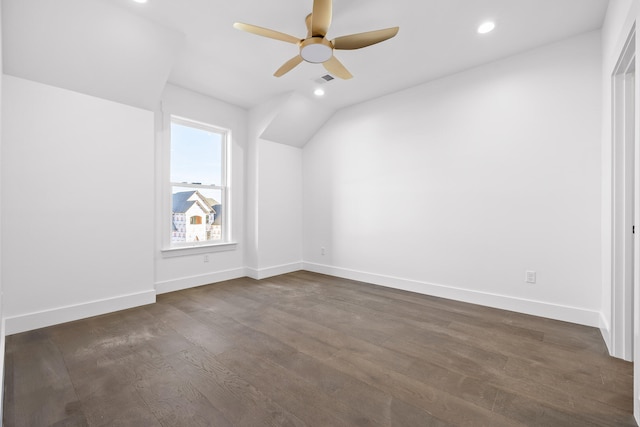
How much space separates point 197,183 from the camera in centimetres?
417

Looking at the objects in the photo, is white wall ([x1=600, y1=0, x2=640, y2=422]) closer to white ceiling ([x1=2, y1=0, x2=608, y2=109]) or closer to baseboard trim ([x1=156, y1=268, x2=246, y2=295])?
white ceiling ([x1=2, y1=0, x2=608, y2=109])

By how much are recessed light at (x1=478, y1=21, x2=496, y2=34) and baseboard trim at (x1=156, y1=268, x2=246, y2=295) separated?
4416 millimetres

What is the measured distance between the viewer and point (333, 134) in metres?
4.72

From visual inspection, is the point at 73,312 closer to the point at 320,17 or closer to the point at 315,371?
the point at 315,371

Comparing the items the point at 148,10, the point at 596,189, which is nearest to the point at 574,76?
the point at 596,189

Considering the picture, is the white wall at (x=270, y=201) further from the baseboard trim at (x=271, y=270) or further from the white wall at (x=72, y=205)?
the white wall at (x=72, y=205)

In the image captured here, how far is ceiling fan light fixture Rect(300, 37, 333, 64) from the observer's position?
221 cm

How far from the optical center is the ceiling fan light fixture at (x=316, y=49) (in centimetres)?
221

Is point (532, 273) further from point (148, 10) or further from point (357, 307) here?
point (148, 10)

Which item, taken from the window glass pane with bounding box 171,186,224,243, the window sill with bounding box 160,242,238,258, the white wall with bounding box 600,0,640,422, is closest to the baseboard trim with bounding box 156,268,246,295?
the window sill with bounding box 160,242,238,258

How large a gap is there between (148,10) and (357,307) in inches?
141

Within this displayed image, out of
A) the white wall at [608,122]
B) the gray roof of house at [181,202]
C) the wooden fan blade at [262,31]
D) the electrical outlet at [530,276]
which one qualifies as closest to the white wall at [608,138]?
the white wall at [608,122]

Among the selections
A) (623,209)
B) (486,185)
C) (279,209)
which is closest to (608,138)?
(623,209)

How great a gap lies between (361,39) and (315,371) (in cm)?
258
